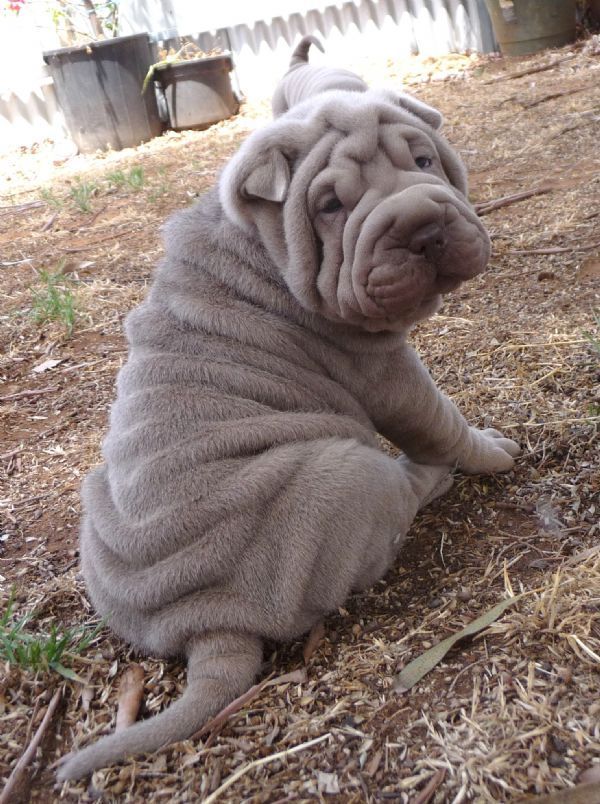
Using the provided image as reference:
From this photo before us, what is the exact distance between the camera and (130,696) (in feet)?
8.05

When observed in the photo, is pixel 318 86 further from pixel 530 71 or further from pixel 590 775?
pixel 530 71

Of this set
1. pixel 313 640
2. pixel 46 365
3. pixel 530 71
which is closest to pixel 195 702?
pixel 313 640

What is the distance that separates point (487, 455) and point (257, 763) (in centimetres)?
148

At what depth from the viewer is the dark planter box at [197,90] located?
32.4 feet

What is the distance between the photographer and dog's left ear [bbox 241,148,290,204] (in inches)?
100

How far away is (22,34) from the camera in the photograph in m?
11.1

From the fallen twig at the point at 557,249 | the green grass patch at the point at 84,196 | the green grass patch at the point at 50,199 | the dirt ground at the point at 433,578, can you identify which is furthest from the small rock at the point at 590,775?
the green grass patch at the point at 50,199

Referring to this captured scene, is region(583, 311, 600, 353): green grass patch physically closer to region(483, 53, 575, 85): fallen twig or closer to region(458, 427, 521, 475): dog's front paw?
region(458, 427, 521, 475): dog's front paw

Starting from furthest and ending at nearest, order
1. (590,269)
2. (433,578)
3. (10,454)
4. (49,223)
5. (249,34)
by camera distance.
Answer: (249,34), (49,223), (590,269), (10,454), (433,578)

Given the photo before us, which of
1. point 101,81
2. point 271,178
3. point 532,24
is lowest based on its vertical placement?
point 532,24

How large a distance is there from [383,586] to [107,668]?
0.91 m

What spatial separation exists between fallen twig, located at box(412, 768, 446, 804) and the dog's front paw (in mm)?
1349

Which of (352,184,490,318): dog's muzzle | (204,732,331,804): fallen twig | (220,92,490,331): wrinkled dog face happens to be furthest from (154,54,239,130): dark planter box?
(204,732,331,804): fallen twig

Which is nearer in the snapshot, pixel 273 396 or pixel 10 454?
pixel 273 396
